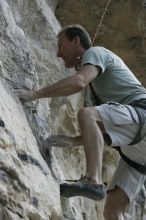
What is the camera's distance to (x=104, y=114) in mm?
4316

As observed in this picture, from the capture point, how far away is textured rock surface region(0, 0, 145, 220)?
3.51 metres

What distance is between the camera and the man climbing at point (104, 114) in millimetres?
4113

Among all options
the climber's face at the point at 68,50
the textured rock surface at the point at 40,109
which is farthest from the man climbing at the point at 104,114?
the textured rock surface at the point at 40,109

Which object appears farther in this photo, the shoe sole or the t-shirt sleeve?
the t-shirt sleeve

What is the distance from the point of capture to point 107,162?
301 inches

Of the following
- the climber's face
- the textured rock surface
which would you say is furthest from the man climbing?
the textured rock surface

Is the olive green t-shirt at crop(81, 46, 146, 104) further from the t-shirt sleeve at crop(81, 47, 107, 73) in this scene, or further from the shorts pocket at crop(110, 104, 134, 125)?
the shorts pocket at crop(110, 104, 134, 125)

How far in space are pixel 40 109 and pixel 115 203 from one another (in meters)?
1.21

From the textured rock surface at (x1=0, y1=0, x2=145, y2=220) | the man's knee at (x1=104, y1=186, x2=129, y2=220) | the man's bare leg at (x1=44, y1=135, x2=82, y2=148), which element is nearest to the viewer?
the textured rock surface at (x1=0, y1=0, x2=145, y2=220)

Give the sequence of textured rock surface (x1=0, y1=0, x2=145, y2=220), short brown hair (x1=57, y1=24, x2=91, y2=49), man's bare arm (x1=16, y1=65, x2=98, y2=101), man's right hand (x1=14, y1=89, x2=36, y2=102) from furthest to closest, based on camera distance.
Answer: short brown hair (x1=57, y1=24, x2=91, y2=49) < man's right hand (x1=14, y1=89, x2=36, y2=102) < man's bare arm (x1=16, y1=65, x2=98, y2=101) < textured rock surface (x1=0, y1=0, x2=145, y2=220)

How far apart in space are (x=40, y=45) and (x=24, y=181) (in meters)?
3.13

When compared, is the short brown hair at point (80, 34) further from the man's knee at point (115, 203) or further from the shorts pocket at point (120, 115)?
the man's knee at point (115, 203)

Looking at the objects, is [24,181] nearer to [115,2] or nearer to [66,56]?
[66,56]

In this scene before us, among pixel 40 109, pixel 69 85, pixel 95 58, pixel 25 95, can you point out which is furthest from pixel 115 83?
pixel 40 109
